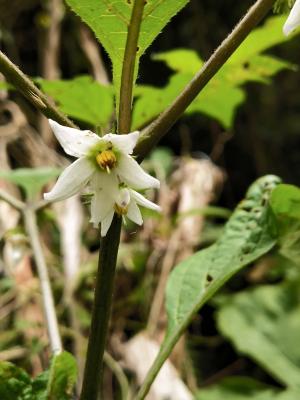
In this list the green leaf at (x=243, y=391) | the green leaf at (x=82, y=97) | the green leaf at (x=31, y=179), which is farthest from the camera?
the green leaf at (x=243, y=391)

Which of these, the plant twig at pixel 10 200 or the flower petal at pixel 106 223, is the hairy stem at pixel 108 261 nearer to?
the flower petal at pixel 106 223

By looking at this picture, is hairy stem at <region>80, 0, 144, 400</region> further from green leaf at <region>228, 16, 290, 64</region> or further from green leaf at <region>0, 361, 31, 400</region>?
green leaf at <region>228, 16, 290, 64</region>

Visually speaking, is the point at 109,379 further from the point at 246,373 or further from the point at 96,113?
the point at 96,113

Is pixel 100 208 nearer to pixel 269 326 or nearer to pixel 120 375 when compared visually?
pixel 120 375

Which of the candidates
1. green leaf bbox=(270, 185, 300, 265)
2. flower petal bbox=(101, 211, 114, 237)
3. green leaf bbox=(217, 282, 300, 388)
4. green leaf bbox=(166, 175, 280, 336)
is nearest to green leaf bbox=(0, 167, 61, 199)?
green leaf bbox=(166, 175, 280, 336)

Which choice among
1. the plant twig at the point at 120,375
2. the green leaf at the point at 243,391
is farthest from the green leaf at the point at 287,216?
the green leaf at the point at 243,391

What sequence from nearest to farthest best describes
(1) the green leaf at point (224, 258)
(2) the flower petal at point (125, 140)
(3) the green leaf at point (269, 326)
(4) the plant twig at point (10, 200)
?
(2) the flower petal at point (125, 140), (1) the green leaf at point (224, 258), (4) the plant twig at point (10, 200), (3) the green leaf at point (269, 326)

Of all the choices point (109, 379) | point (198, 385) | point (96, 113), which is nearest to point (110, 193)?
point (96, 113)
